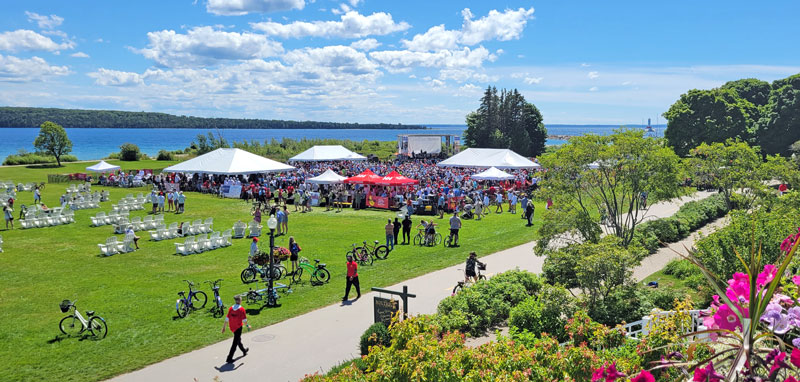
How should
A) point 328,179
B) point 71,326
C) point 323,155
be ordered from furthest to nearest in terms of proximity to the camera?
point 323,155 < point 328,179 < point 71,326

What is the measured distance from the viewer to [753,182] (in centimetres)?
2303

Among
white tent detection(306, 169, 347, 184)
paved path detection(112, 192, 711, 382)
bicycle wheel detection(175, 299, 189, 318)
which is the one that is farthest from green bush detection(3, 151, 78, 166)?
paved path detection(112, 192, 711, 382)

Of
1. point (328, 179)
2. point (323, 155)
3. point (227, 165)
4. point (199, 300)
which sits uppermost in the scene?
point (227, 165)

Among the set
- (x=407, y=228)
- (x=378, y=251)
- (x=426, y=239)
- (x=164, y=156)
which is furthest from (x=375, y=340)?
(x=164, y=156)

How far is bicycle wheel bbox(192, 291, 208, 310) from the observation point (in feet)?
44.8

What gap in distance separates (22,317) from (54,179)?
39.1 meters

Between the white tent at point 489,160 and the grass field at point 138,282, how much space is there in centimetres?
1488

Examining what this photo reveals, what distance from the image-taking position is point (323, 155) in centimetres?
5344

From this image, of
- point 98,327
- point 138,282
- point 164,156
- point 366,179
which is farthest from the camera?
point 164,156

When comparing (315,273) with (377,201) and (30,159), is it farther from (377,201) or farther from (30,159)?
(30,159)

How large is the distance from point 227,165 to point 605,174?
28.2m

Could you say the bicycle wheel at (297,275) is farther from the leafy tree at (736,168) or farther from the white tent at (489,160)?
the white tent at (489,160)

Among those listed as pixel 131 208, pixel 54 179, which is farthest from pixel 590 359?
pixel 54 179

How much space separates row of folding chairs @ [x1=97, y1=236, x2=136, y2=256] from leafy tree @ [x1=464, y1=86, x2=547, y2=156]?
63.1 m
